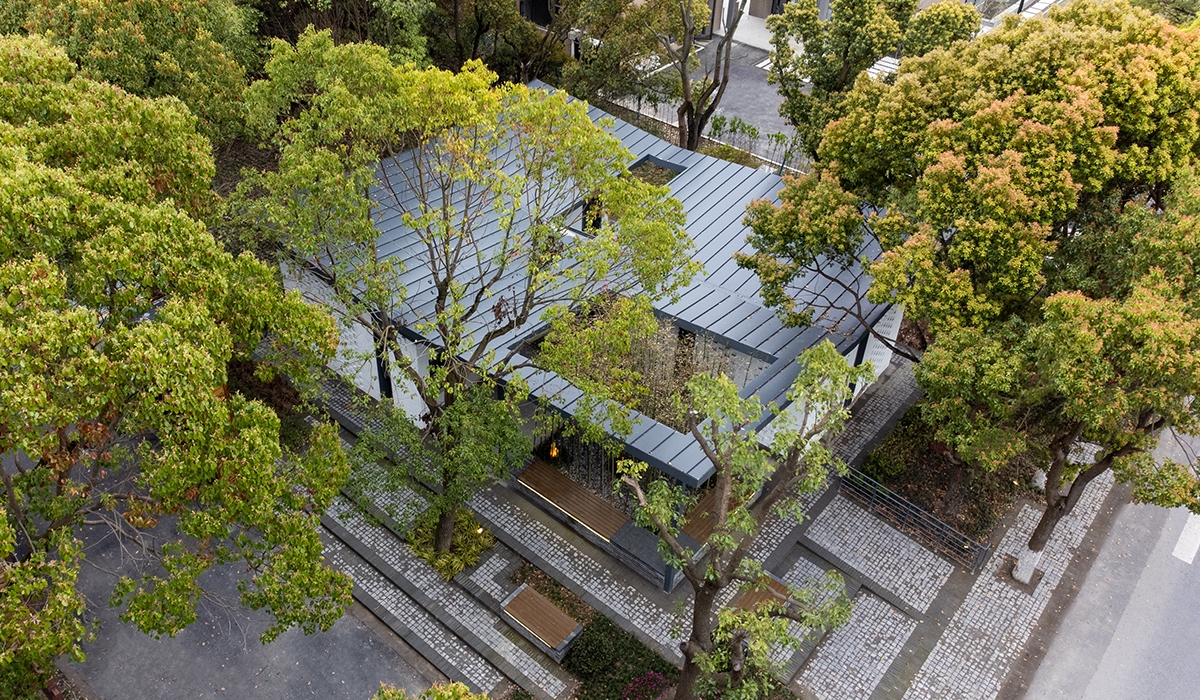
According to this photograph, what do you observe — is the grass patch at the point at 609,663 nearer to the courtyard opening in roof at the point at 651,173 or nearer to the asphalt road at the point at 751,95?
the courtyard opening in roof at the point at 651,173

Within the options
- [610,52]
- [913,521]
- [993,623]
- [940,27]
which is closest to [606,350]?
[913,521]

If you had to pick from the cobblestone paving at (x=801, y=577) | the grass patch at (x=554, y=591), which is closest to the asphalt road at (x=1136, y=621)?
the cobblestone paving at (x=801, y=577)

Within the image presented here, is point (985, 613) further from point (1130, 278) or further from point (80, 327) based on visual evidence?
point (80, 327)

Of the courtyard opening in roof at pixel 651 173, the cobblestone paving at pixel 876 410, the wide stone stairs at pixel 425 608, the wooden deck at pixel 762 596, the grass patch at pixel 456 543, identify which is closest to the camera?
the wide stone stairs at pixel 425 608

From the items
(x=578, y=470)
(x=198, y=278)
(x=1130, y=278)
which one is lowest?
(x=578, y=470)

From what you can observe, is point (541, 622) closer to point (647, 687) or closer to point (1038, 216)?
point (647, 687)

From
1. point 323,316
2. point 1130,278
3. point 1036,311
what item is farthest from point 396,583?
point 1130,278

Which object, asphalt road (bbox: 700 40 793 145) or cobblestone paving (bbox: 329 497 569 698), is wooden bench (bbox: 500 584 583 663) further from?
asphalt road (bbox: 700 40 793 145)
